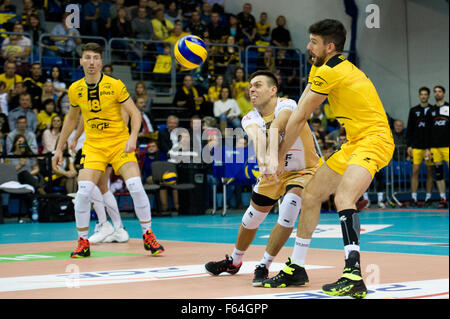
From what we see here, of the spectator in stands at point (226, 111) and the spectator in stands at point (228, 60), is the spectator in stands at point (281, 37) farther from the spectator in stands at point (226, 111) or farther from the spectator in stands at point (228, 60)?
the spectator in stands at point (228, 60)

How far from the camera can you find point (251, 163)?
12328 mm

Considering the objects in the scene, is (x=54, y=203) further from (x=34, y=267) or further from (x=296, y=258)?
(x=296, y=258)

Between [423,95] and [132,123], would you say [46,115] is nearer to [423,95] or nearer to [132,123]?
[132,123]

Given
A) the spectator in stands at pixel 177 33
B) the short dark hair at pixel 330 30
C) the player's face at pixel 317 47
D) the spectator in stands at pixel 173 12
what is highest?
the spectator in stands at pixel 173 12

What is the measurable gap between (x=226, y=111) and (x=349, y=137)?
31.3ft

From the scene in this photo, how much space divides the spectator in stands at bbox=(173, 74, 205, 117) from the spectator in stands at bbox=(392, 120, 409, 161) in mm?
4397

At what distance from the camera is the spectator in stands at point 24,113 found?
13242 mm

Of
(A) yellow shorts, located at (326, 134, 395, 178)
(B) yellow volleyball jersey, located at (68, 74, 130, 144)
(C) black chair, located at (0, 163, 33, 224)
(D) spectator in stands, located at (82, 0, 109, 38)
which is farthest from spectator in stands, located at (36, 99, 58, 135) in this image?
(A) yellow shorts, located at (326, 134, 395, 178)

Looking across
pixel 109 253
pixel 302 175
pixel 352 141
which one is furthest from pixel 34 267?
pixel 352 141

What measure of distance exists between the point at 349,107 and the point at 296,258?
1095mm

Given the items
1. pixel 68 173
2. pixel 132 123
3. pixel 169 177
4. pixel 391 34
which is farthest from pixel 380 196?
pixel 132 123

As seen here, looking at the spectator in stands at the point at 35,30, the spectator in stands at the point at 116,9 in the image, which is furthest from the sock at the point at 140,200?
the spectator in stands at the point at 116,9

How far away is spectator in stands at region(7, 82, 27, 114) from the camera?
13.6 metres

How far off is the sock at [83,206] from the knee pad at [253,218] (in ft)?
7.88
